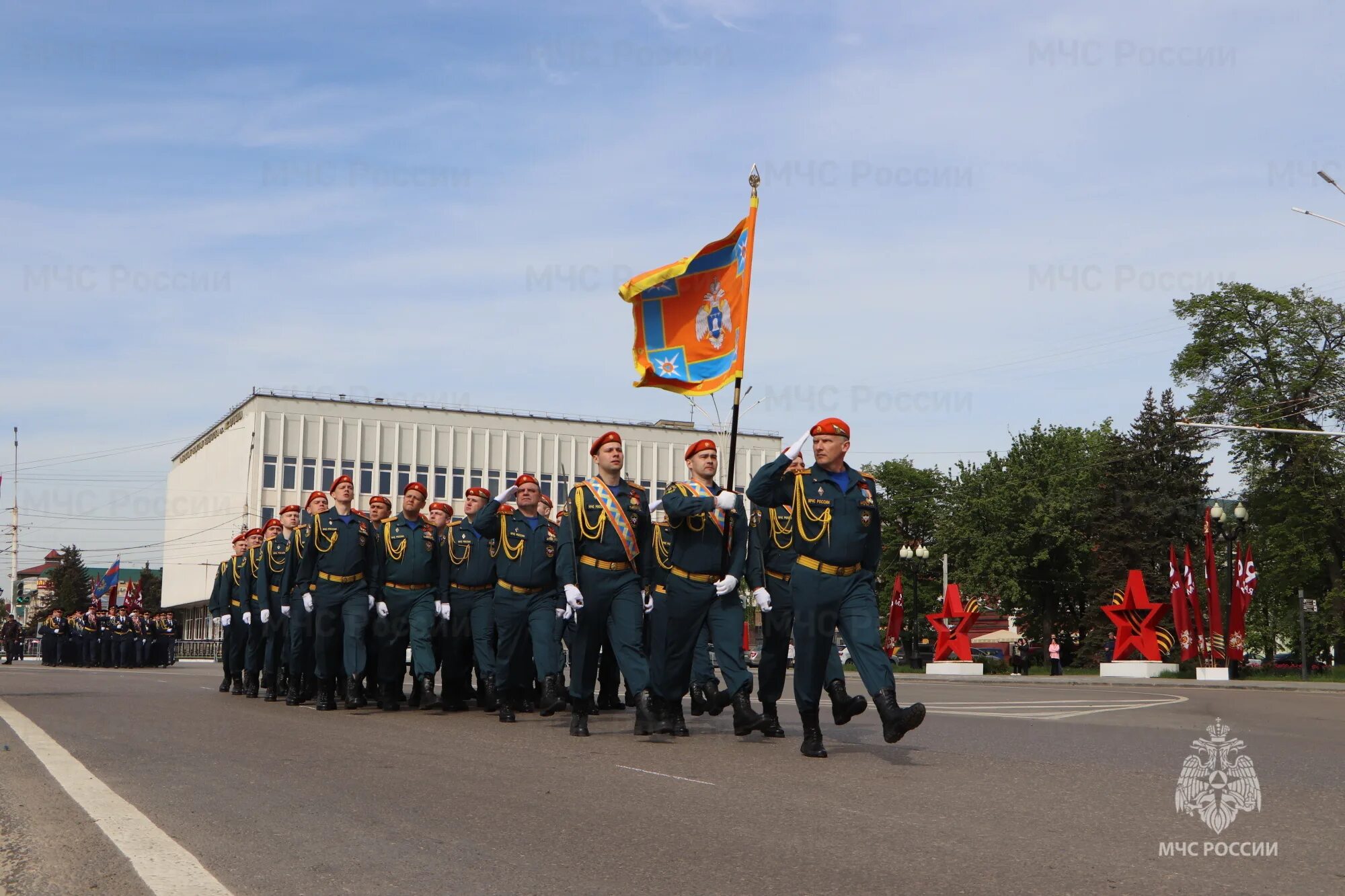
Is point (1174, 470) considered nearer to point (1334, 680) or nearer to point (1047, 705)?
point (1334, 680)

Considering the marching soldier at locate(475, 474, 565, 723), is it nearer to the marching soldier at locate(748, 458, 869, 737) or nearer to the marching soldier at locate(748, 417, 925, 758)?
the marching soldier at locate(748, 458, 869, 737)

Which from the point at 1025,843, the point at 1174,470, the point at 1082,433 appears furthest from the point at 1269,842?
the point at 1082,433

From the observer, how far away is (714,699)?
38.7 feet

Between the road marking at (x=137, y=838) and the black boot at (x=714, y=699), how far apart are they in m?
5.07

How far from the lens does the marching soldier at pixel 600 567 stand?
10867mm

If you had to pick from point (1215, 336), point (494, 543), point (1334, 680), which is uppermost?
point (1215, 336)

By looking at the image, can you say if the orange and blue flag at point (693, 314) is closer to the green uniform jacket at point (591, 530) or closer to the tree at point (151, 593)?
the green uniform jacket at point (591, 530)

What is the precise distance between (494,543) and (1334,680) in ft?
90.0

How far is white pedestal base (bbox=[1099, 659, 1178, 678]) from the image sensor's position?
37.2m

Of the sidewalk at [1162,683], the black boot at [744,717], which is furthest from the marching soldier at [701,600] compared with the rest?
the sidewalk at [1162,683]

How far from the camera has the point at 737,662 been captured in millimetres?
10688

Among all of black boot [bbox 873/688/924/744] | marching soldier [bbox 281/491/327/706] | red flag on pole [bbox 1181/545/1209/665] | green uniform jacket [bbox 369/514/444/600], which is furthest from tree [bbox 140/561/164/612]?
black boot [bbox 873/688/924/744]

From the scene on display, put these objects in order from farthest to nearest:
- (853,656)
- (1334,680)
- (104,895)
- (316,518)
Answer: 1. (1334,680)
2. (316,518)
3. (853,656)
4. (104,895)

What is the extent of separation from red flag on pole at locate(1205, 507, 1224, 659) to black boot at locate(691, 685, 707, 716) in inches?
942
